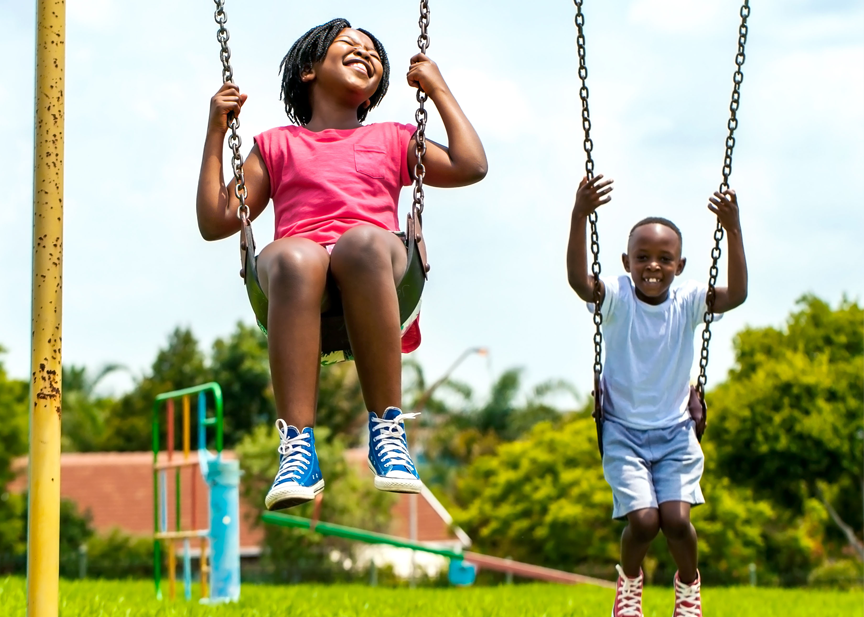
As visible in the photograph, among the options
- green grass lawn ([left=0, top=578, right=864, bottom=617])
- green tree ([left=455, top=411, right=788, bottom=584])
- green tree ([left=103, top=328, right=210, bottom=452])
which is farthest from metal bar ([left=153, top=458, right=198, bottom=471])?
green tree ([left=103, top=328, right=210, bottom=452])

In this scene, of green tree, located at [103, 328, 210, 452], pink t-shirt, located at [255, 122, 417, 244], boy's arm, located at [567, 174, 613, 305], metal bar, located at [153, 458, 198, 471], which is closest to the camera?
pink t-shirt, located at [255, 122, 417, 244]

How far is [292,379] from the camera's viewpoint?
3600 millimetres

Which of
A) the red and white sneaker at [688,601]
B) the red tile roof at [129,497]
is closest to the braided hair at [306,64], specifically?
the red and white sneaker at [688,601]

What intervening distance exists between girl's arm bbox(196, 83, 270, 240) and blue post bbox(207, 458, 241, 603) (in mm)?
6088

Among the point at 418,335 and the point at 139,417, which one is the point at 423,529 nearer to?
the point at 139,417

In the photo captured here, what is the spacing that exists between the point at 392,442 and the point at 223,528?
6638 millimetres

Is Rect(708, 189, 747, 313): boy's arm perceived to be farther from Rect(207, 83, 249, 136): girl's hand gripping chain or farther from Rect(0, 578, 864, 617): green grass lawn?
Rect(0, 578, 864, 617): green grass lawn

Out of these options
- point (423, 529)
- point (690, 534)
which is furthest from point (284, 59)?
point (423, 529)

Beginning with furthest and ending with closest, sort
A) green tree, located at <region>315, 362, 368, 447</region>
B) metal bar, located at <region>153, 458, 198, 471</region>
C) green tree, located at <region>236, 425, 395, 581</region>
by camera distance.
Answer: green tree, located at <region>315, 362, 368, 447</region> → green tree, located at <region>236, 425, 395, 581</region> → metal bar, located at <region>153, 458, 198, 471</region>

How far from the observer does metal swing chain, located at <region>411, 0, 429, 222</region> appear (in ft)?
12.2

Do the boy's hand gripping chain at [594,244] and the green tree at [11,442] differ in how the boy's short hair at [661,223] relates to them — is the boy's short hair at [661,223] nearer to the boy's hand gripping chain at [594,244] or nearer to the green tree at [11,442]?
the boy's hand gripping chain at [594,244]

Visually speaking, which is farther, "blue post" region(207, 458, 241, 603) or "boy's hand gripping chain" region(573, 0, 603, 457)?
"blue post" region(207, 458, 241, 603)

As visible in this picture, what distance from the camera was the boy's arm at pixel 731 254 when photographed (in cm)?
457

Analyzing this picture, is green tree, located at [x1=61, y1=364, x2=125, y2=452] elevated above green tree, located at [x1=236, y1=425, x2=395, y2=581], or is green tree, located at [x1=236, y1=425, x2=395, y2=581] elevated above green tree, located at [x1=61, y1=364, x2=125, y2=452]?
green tree, located at [x1=61, y1=364, x2=125, y2=452]
